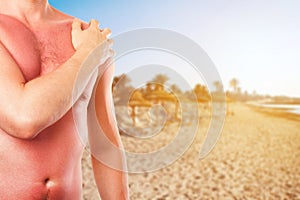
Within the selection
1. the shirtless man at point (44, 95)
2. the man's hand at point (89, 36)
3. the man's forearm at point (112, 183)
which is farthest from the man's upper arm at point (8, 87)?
the man's forearm at point (112, 183)

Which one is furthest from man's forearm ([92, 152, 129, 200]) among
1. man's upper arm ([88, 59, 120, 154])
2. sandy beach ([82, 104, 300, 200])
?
sandy beach ([82, 104, 300, 200])

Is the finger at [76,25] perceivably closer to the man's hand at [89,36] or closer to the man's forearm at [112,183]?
the man's hand at [89,36]

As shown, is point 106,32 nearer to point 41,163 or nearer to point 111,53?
point 111,53

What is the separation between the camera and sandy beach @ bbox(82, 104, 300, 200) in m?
3.51

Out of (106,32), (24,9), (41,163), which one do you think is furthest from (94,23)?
(41,163)

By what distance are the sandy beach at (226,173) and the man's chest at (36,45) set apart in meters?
2.70

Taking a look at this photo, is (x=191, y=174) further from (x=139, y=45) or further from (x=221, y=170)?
(x=139, y=45)

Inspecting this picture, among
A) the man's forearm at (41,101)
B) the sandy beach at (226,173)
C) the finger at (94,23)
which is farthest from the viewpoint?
the sandy beach at (226,173)

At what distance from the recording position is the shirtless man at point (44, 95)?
1.62 ft

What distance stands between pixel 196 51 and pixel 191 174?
3571 mm

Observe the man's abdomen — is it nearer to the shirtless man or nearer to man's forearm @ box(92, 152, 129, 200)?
the shirtless man

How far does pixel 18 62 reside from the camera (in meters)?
0.55

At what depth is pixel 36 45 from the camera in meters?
0.61

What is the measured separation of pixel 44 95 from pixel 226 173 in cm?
406
